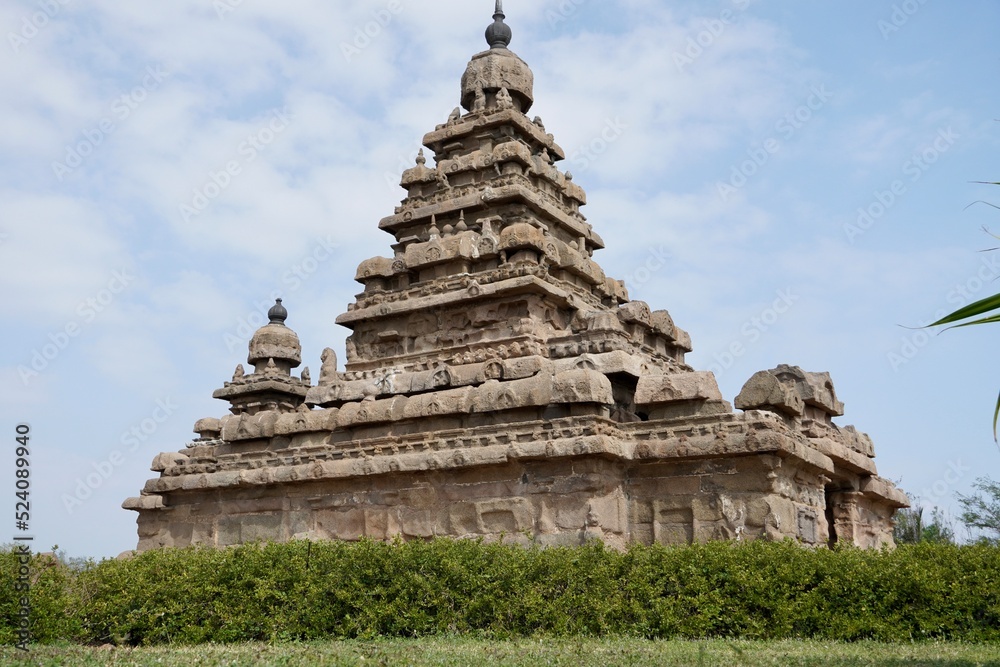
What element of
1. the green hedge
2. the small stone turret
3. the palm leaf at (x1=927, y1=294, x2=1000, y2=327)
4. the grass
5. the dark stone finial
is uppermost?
the dark stone finial

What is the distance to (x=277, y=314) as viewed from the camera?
90.0 feet

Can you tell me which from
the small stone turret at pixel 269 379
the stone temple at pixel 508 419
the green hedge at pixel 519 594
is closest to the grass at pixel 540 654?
the green hedge at pixel 519 594

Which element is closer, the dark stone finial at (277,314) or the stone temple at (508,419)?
the stone temple at (508,419)

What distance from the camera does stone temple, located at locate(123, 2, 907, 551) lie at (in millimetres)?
13891

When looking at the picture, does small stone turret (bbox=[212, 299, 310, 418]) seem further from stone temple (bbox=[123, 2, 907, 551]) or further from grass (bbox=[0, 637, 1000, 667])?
grass (bbox=[0, 637, 1000, 667])

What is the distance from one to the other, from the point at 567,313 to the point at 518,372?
293cm

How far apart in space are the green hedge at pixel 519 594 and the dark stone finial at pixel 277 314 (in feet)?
51.2

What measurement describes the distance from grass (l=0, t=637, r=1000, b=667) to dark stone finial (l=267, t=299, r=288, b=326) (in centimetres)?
1782

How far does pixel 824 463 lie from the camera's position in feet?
48.7

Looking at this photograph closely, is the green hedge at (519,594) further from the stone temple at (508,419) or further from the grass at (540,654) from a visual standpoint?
the stone temple at (508,419)

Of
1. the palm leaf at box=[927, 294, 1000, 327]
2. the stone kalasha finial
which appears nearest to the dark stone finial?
the stone kalasha finial

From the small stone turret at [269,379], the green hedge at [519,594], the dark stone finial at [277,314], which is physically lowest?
the green hedge at [519,594]

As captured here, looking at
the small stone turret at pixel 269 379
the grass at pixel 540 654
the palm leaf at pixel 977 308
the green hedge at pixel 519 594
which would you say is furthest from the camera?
the small stone turret at pixel 269 379

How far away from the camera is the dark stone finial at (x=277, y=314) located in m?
27.4
